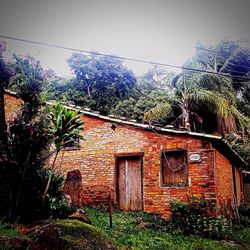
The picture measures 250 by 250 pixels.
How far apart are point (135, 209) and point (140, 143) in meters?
2.53

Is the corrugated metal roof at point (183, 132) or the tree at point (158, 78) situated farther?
the tree at point (158, 78)

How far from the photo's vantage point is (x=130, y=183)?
1180 centimetres

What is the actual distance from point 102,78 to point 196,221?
16644 mm

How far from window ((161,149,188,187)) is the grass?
4.74 feet

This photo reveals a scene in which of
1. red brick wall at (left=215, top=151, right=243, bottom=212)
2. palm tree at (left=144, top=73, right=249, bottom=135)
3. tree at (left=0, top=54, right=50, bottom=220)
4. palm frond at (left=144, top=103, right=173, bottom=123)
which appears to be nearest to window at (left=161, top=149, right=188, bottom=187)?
red brick wall at (left=215, top=151, right=243, bottom=212)

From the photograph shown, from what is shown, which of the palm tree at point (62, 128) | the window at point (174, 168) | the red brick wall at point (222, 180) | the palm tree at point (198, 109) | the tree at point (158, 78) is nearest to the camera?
the palm tree at point (62, 128)

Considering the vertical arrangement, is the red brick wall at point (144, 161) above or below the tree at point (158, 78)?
below

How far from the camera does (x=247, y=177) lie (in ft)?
65.7

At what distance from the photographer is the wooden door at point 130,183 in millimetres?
11586

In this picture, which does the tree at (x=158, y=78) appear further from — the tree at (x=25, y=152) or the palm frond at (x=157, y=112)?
the tree at (x=25, y=152)

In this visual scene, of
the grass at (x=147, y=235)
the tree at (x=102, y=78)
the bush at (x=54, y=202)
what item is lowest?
the grass at (x=147, y=235)

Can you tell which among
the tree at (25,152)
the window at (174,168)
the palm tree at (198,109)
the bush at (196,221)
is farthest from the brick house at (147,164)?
the palm tree at (198,109)

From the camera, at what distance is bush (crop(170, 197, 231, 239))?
8703mm

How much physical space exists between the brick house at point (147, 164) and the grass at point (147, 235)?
1175mm
